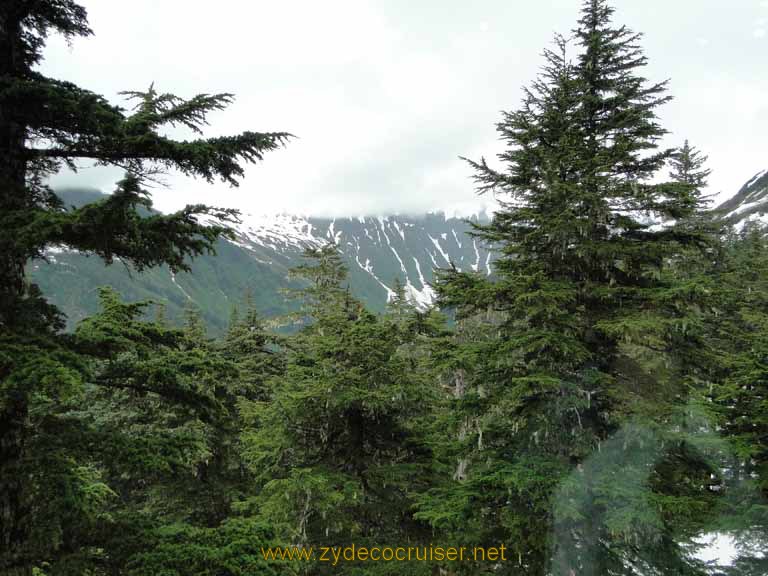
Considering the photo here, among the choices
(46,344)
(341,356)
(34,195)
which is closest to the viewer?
(46,344)

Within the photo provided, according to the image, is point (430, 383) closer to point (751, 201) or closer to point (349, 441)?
point (349, 441)

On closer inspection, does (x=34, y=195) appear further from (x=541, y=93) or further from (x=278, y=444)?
(x=541, y=93)

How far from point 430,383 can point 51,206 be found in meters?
10.4

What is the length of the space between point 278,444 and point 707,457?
1014cm

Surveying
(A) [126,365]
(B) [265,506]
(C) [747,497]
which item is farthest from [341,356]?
(C) [747,497]

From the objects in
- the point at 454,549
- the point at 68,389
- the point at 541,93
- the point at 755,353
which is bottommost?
the point at 454,549

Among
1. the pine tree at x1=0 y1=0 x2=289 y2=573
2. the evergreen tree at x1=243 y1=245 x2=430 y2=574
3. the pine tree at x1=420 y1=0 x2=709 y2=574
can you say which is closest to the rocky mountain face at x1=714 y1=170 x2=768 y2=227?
the pine tree at x1=420 y1=0 x2=709 y2=574

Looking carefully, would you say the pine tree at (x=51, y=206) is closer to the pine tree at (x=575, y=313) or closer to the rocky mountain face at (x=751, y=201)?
the pine tree at (x=575, y=313)

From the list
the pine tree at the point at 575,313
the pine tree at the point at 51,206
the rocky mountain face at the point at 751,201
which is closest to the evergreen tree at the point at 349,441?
the pine tree at the point at 575,313

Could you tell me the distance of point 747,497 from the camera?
10.2m

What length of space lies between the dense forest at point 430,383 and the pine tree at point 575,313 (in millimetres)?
64

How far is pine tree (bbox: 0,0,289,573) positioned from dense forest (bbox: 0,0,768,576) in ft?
0.09

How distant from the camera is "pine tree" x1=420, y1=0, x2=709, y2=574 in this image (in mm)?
8734

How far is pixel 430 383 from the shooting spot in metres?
13.2
